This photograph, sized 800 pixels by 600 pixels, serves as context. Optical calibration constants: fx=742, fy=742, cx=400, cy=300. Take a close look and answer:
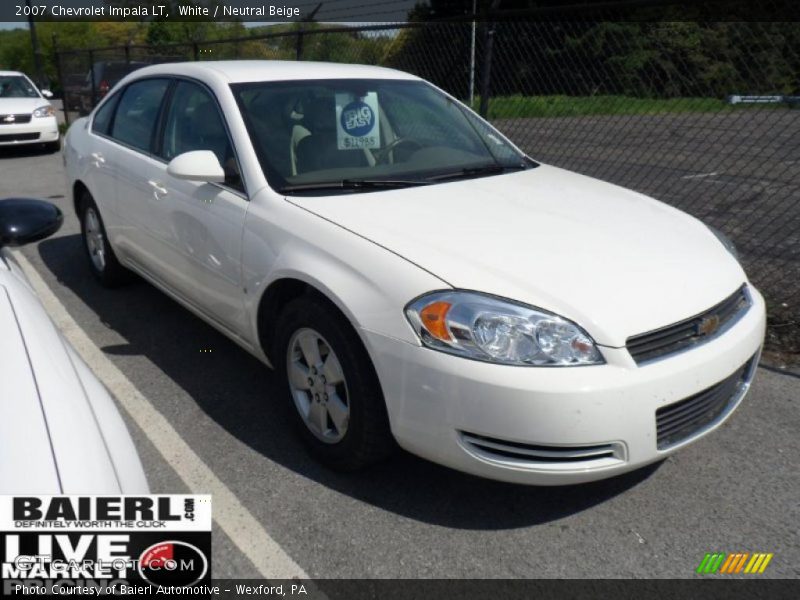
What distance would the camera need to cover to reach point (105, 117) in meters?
5.14

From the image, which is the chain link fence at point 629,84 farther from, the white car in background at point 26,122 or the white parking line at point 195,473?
the white car in background at point 26,122

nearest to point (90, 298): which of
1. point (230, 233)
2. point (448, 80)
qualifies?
point (230, 233)

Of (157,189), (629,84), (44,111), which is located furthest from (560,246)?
(44,111)

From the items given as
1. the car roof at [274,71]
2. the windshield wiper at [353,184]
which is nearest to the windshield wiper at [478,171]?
the windshield wiper at [353,184]

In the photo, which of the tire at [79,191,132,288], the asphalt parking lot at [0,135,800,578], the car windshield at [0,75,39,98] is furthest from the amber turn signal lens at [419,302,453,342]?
the car windshield at [0,75,39,98]

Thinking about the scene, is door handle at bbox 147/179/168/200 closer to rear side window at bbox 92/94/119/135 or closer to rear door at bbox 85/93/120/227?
rear door at bbox 85/93/120/227

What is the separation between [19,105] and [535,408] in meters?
13.4

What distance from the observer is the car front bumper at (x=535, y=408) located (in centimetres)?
242

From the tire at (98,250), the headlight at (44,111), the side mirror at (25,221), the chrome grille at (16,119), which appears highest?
the side mirror at (25,221)

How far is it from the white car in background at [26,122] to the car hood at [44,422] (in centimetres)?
1253

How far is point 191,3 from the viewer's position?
2969 cm

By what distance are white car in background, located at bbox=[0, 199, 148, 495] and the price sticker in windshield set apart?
186cm

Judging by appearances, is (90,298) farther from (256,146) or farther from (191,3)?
(191,3)

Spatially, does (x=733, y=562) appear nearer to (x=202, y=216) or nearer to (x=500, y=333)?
(x=500, y=333)
